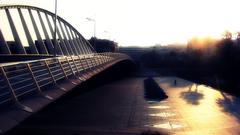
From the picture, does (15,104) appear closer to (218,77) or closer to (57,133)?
(57,133)

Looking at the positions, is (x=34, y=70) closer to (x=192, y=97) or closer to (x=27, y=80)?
(x=27, y=80)

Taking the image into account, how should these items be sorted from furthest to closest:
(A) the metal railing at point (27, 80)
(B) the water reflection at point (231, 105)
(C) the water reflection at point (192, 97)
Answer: (C) the water reflection at point (192, 97) < (B) the water reflection at point (231, 105) < (A) the metal railing at point (27, 80)

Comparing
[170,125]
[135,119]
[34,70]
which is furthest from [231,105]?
[34,70]

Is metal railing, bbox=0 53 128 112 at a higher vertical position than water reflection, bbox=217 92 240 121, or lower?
higher

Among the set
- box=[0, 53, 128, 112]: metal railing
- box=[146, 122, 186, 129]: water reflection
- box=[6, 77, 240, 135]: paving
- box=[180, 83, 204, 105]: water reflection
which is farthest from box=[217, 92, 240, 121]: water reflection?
box=[0, 53, 128, 112]: metal railing

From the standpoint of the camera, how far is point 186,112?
3831 cm

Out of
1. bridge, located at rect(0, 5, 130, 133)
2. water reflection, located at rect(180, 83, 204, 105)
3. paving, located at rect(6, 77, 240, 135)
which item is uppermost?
bridge, located at rect(0, 5, 130, 133)

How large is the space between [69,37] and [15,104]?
39620 millimetres

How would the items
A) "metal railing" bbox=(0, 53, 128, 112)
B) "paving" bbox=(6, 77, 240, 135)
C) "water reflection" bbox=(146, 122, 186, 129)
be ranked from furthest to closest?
"water reflection" bbox=(146, 122, 186, 129), "paving" bbox=(6, 77, 240, 135), "metal railing" bbox=(0, 53, 128, 112)

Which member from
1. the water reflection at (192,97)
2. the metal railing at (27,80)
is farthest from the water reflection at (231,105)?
the metal railing at (27,80)


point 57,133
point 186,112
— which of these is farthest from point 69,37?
point 57,133

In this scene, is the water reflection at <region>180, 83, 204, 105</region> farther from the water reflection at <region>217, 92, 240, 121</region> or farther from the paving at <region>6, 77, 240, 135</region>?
the water reflection at <region>217, 92, 240, 121</region>

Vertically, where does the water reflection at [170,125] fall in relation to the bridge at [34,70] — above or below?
below

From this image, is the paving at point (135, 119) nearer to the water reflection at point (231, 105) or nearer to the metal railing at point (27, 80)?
the water reflection at point (231, 105)
